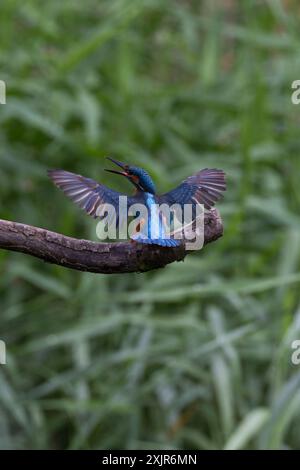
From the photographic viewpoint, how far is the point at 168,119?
3512 millimetres

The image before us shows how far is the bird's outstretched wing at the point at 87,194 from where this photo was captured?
170 centimetres

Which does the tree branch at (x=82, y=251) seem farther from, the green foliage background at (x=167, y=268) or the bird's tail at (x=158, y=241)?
the green foliage background at (x=167, y=268)

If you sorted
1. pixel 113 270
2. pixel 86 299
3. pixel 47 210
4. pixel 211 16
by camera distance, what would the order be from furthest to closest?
pixel 211 16 → pixel 47 210 → pixel 86 299 → pixel 113 270

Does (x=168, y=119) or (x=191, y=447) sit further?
(x=168, y=119)

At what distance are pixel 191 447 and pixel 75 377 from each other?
0.34 meters

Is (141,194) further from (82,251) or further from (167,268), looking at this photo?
(167,268)

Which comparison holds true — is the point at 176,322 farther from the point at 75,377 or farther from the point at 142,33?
the point at 142,33

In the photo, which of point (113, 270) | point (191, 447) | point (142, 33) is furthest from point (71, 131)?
point (113, 270)

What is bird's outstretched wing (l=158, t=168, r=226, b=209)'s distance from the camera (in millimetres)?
1740

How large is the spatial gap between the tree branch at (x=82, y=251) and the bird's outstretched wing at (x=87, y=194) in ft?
0.19

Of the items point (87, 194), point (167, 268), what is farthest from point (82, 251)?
point (167, 268)

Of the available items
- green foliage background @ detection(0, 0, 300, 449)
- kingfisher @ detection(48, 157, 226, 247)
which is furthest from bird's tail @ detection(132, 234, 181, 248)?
green foliage background @ detection(0, 0, 300, 449)

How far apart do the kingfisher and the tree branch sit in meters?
0.03

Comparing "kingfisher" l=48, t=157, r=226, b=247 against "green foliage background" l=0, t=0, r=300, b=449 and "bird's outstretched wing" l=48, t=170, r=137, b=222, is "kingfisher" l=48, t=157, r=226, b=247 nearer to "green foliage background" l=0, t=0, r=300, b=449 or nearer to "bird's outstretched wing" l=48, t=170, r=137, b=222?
"bird's outstretched wing" l=48, t=170, r=137, b=222
